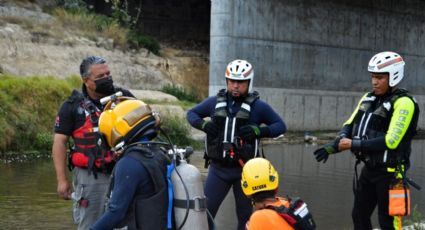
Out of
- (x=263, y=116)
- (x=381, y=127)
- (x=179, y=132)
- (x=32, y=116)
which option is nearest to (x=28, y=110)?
(x=32, y=116)

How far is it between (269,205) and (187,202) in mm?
491

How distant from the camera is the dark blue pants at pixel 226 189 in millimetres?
6516

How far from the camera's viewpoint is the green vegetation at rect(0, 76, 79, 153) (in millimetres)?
15688

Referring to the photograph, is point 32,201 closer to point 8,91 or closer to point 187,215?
point 187,215

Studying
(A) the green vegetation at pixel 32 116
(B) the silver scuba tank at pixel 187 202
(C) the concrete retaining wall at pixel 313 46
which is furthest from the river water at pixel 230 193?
(C) the concrete retaining wall at pixel 313 46

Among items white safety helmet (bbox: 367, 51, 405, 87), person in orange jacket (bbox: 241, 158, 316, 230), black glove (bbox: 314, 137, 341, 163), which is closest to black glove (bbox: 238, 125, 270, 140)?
black glove (bbox: 314, 137, 341, 163)

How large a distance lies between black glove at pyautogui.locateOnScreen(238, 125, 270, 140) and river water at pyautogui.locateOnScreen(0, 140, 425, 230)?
231 cm

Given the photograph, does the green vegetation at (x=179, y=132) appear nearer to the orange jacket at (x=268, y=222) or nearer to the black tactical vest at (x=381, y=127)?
the black tactical vest at (x=381, y=127)

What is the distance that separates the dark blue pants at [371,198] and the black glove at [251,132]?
0.98 m

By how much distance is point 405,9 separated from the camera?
102 ft

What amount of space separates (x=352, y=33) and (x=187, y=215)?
83.1ft

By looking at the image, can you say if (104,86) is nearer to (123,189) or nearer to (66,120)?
(66,120)

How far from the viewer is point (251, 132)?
6391 millimetres

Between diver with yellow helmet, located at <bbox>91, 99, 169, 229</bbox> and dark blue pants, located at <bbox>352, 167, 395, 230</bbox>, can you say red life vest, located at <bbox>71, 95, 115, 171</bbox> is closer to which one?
diver with yellow helmet, located at <bbox>91, 99, 169, 229</bbox>
